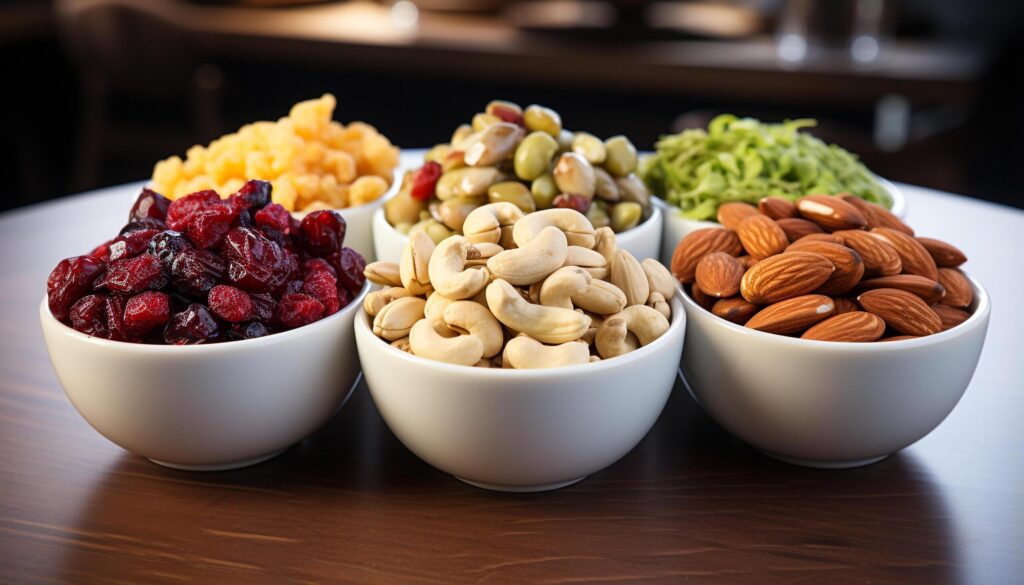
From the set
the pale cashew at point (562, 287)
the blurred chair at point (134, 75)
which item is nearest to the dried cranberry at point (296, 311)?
the pale cashew at point (562, 287)

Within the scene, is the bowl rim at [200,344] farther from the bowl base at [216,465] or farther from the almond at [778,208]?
the almond at [778,208]

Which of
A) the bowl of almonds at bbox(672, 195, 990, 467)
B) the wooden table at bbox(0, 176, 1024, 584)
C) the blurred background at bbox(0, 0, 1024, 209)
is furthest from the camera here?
the blurred background at bbox(0, 0, 1024, 209)

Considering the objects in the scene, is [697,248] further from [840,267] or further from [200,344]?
[200,344]

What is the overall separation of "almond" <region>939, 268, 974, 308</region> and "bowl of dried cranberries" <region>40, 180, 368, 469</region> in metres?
0.57

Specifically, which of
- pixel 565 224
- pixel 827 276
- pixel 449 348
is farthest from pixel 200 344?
pixel 827 276

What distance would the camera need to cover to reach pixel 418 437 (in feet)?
3.04

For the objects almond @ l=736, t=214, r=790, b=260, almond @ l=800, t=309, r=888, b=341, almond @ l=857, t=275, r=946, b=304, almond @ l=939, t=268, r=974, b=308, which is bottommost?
almond @ l=939, t=268, r=974, b=308

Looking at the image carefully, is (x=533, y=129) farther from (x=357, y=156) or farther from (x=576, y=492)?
Answer: (x=576, y=492)

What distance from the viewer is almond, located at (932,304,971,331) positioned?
0.98 meters

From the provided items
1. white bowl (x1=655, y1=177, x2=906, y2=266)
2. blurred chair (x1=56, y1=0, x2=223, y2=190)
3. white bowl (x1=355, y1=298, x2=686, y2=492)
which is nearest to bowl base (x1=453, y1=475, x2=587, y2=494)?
white bowl (x1=355, y1=298, x2=686, y2=492)

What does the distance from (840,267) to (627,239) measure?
28 centimetres

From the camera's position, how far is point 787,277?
3.20 feet

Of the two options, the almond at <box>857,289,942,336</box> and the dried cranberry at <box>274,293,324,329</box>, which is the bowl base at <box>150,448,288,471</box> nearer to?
the dried cranberry at <box>274,293,324,329</box>

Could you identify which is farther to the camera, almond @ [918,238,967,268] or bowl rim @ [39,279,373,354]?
almond @ [918,238,967,268]
